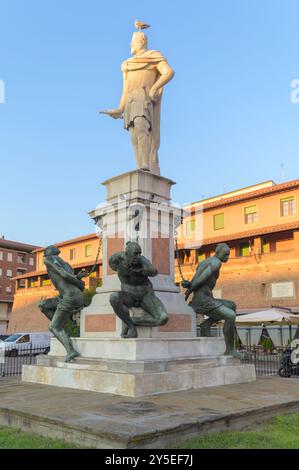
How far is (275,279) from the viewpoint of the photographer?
112 feet

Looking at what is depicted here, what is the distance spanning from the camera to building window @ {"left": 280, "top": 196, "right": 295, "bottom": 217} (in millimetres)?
36844

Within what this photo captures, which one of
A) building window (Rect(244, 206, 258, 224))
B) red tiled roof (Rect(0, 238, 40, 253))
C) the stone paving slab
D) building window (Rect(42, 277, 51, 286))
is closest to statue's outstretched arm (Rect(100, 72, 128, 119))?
the stone paving slab

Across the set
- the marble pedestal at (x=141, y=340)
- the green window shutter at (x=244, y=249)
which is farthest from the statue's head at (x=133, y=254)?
the green window shutter at (x=244, y=249)

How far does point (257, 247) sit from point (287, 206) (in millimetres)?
4254

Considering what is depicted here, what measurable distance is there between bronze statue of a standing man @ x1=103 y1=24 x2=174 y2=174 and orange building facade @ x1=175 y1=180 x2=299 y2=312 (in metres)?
22.7

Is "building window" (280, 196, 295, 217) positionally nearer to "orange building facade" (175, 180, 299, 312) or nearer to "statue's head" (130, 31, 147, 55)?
"orange building facade" (175, 180, 299, 312)

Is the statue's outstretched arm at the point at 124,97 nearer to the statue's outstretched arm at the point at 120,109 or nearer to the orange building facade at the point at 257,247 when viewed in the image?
the statue's outstretched arm at the point at 120,109

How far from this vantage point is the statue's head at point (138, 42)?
968cm
